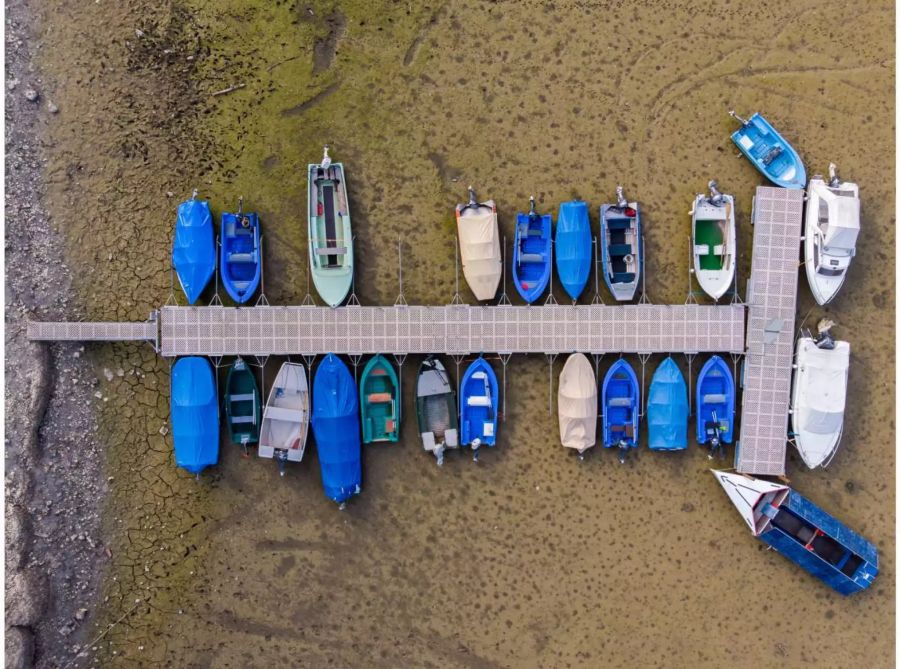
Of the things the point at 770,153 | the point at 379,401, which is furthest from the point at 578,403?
the point at 770,153

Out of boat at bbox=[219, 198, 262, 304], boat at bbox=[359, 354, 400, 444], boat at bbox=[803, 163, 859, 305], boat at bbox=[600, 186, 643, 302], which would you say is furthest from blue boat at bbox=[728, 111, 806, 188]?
boat at bbox=[219, 198, 262, 304]

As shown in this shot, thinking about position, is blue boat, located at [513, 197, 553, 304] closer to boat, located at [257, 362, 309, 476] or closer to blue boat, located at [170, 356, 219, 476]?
boat, located at [257, 362, 309, 476]

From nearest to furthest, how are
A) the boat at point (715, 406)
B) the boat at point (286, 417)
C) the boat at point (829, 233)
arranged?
1. the boat at point (829, 233)
2. the boat at point (286, 417)
3. the boat at point (715, 406)

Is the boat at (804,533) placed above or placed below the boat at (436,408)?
below

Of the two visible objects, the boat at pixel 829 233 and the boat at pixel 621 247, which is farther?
the boat at pixel 621 247

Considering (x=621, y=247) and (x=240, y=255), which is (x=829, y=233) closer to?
(x=621, y=247)

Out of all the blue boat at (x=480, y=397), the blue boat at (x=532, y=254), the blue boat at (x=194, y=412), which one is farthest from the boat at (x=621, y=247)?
the blue boat at (x=194, y=412)

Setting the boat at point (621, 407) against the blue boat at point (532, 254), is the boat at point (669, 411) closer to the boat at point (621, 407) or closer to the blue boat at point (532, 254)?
the boat at point (621, 407)
